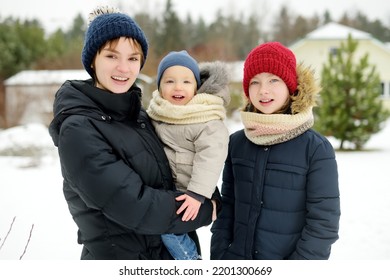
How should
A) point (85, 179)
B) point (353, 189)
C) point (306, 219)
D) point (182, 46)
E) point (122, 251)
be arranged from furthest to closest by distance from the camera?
1. point (182, 46)
2. point (353, 189)
3. point (306, 219)
4. point (122, 251)
5. point (85, 179)

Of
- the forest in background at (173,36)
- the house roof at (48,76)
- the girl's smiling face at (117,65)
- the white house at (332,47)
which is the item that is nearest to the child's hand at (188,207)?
the girl's smiling face at (117,65)

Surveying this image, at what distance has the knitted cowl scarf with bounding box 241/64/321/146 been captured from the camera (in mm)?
1435

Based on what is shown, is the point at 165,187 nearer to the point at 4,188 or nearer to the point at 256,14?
the point at 4,188

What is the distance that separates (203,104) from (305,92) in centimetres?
39

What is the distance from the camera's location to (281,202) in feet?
4.73

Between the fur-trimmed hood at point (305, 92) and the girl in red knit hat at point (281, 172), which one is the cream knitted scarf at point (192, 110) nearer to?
the girl in red knit hat at point (281, 172)

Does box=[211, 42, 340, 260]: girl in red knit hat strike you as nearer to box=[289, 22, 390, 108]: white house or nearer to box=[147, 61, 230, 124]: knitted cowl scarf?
A: box=[147, 61, 230, 124]: knitted cowl scarf

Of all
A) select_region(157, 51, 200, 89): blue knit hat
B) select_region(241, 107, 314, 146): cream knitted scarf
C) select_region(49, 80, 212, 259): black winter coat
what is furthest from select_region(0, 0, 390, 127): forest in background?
select_region(241, 107, 314, 146): cream knitted scarf

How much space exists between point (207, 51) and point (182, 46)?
535 centimetres

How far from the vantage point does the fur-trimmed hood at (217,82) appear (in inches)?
62.5

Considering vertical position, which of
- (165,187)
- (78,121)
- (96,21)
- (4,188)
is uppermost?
(96,21)

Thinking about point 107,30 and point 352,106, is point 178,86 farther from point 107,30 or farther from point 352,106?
point 352,106

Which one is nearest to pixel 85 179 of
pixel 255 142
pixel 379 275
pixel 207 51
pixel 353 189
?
pixel 255 142

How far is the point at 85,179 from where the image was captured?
1150mm
